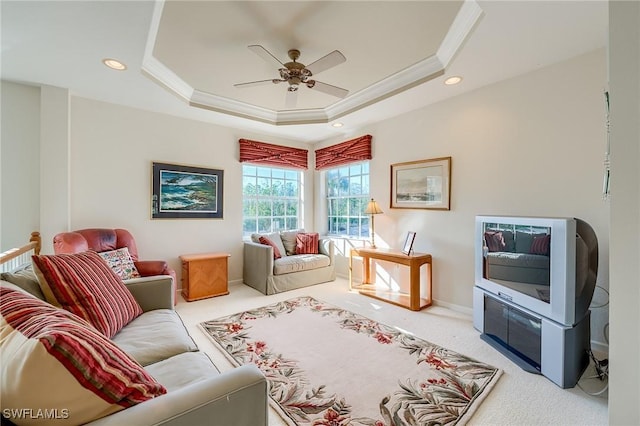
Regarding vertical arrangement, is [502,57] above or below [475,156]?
above

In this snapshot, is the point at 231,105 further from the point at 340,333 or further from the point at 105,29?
the point at 340,333

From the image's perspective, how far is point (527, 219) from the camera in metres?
1.98

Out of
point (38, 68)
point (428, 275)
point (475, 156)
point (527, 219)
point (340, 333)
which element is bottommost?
point (340, 333)

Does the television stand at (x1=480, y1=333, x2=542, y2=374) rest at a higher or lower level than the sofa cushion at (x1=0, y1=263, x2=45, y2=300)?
lower

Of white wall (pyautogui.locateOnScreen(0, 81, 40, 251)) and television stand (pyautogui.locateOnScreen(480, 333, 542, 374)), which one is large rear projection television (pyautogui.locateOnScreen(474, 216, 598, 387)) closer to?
television stand (pyautogui.locateOnScreen(480, 333, 542, 374))

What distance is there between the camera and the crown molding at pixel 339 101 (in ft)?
6.47

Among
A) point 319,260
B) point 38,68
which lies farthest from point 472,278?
point 38,68

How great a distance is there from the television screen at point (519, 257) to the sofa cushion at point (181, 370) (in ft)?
7.09

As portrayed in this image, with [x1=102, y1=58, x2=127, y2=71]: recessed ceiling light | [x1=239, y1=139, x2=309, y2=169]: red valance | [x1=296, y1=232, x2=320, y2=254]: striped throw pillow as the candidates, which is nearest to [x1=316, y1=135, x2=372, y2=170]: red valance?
[x1=239, y1=139, x2=309, y2=169]: red valance

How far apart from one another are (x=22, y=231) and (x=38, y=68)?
62.5 inches

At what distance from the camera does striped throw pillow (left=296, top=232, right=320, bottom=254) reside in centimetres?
431

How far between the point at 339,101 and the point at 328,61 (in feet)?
4.89

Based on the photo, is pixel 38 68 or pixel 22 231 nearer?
pixel 38 68

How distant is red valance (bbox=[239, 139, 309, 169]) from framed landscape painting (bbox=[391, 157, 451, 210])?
→ 6.00 feet
